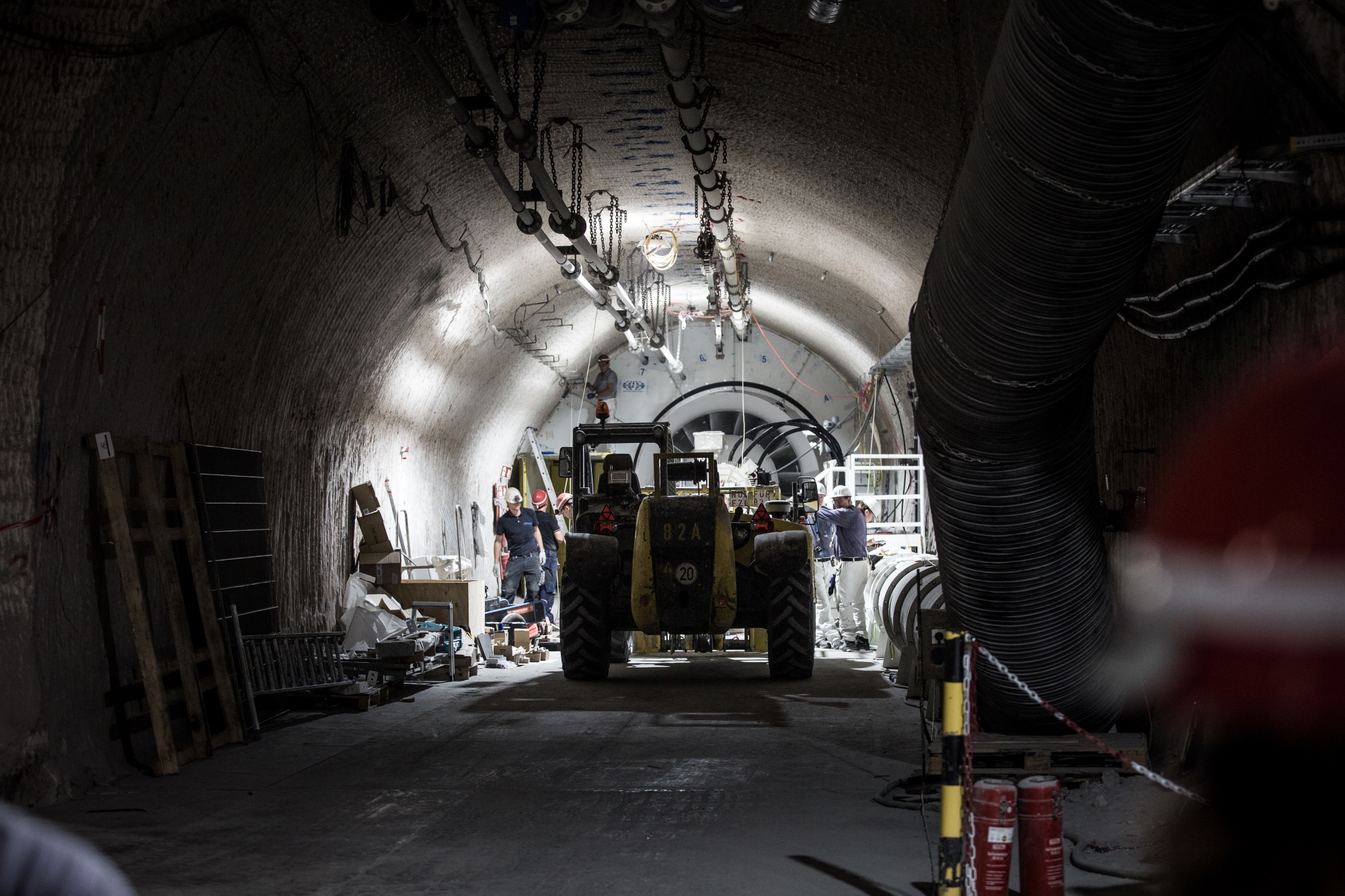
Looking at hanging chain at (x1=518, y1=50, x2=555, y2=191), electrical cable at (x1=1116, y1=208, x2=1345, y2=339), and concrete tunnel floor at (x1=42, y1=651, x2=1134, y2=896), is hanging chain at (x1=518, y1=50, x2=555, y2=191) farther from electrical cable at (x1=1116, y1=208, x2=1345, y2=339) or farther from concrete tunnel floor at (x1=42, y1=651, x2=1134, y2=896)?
concrete tunnel floor at (x1=42, y1=651, x2=1134, y2=896)

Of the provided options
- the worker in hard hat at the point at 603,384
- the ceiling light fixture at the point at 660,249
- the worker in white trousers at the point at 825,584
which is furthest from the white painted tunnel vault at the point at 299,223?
the worker in hard hat at the point at 603,384

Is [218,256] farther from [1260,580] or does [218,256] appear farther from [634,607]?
[1260,580]

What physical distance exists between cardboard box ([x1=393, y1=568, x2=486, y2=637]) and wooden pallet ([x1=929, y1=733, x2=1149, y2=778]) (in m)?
7.51

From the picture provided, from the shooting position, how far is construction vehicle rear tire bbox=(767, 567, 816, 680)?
1142 cm

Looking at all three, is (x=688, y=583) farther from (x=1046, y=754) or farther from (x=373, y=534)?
(x=1046, y=754)

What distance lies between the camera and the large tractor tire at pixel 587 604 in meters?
11.4

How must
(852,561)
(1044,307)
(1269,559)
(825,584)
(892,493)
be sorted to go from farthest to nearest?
(892,493)
(825,584)
(852,561)
(1044,307)
(1269,559)

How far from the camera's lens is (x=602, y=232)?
15547 millimetres

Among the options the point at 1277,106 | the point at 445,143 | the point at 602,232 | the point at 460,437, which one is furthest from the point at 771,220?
A: the point at 1277,106

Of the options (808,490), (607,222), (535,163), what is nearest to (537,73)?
(535,163)

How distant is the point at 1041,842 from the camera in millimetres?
4277

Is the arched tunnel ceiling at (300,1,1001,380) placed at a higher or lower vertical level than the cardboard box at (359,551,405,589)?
higher

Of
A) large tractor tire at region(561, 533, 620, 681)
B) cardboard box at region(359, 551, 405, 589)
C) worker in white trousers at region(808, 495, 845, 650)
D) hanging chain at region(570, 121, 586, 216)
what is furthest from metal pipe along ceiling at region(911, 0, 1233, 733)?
worker in white trousers at region(808, 495, 845, 650)

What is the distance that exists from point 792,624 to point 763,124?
464cm
